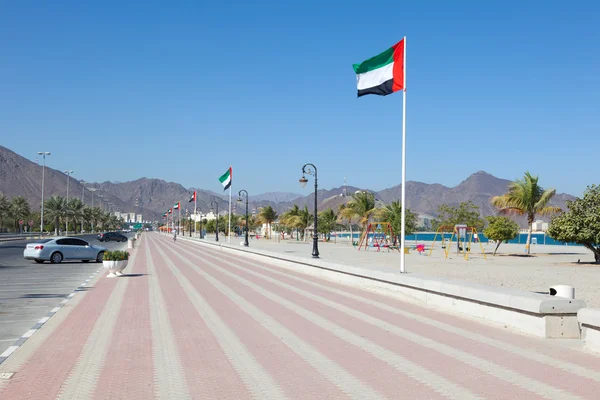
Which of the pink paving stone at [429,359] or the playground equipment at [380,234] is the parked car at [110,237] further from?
the pink paving stone at [429,359]

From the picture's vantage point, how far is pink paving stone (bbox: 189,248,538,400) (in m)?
6.60

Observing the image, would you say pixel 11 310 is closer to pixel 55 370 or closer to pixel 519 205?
pixel 55 370

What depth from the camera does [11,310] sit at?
13320 mm

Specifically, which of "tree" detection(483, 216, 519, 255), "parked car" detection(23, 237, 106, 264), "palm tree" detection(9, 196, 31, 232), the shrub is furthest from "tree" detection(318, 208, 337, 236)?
the shrub

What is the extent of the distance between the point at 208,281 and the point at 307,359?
508 inches

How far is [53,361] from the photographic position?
317 inches

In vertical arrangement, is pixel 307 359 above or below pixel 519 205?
below

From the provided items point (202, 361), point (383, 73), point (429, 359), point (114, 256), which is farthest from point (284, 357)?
point (114, 256)

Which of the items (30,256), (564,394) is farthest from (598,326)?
(30,256)

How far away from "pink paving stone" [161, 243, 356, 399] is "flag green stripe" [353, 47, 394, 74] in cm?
1049

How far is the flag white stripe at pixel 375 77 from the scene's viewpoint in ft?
65.9

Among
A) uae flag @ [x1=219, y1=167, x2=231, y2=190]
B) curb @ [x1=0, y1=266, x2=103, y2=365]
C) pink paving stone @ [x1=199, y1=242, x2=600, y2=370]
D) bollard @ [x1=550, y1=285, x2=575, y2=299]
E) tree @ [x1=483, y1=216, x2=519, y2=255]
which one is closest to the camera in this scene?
pink paving stone @ [x1=199, y1=242, x2=600, y2=370]

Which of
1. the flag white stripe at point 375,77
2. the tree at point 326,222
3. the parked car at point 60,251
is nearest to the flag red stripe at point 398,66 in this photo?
the flag white stripe at point 375,77

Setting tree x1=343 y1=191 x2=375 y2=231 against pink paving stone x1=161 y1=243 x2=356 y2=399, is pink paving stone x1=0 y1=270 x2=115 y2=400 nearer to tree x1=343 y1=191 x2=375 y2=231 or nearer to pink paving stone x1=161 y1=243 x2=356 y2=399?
pink paving stone x1=161 y1=243 x2=356 y2=399
